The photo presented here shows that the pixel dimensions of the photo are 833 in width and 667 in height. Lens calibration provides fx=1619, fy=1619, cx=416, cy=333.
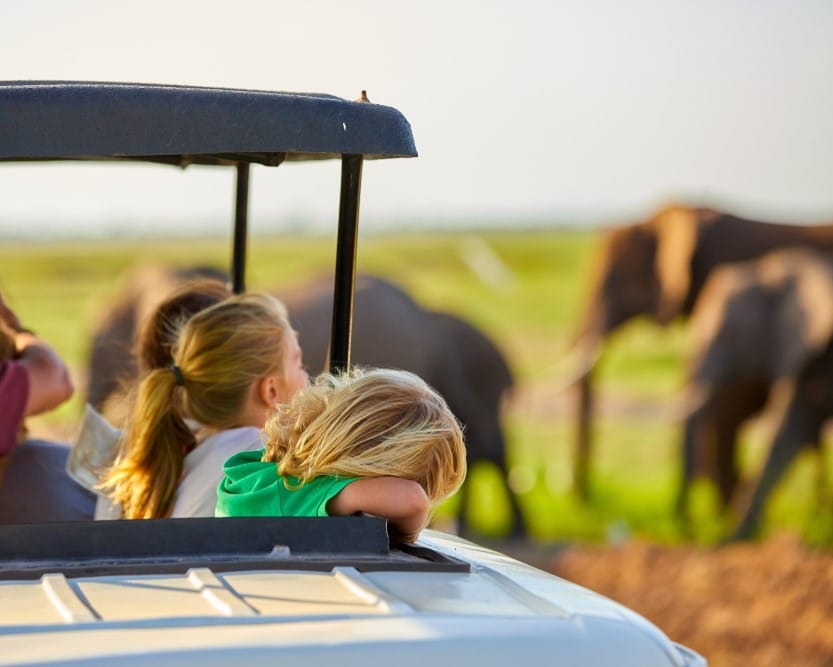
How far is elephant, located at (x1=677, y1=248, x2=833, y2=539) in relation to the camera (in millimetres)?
9758

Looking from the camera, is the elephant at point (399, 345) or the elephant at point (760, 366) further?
the elephant at point (760, 366)

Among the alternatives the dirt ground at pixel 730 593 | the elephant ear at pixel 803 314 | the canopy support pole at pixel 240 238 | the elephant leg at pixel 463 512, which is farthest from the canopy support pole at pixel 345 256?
the elephant leg at pixel 463 512

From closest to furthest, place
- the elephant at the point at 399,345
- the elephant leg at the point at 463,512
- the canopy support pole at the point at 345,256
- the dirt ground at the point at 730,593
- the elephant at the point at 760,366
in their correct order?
the canopy support pole at the point at 345,256, the dirt ground at the point at 730,593, the elephant at the point at 399,345, the elephant at the point at 760,366, the elephant leg at the point at 463,512

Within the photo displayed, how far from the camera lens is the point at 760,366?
10.3 m

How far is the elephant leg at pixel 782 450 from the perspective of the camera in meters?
9.40

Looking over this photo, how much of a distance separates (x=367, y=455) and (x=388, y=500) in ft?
0.20

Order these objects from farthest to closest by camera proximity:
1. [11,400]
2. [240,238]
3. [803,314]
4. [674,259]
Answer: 1. [674,259]
2. [803,314]
3. [240,238]
4. [11,400]

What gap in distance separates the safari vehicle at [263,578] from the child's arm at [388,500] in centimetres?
4

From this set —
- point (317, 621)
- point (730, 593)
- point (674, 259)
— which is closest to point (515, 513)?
point (674, 259)

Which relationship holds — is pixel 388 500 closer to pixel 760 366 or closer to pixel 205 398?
pixel 205 398

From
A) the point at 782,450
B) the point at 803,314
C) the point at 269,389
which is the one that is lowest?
the point at 782,450

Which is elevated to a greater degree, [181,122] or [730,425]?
[181,122]

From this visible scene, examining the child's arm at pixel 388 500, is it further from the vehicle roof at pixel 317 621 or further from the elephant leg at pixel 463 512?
the elephant leg at pixel 463 512

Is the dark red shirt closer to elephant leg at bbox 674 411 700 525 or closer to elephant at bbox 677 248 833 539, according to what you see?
elephant at bbox 677 248 833 539
